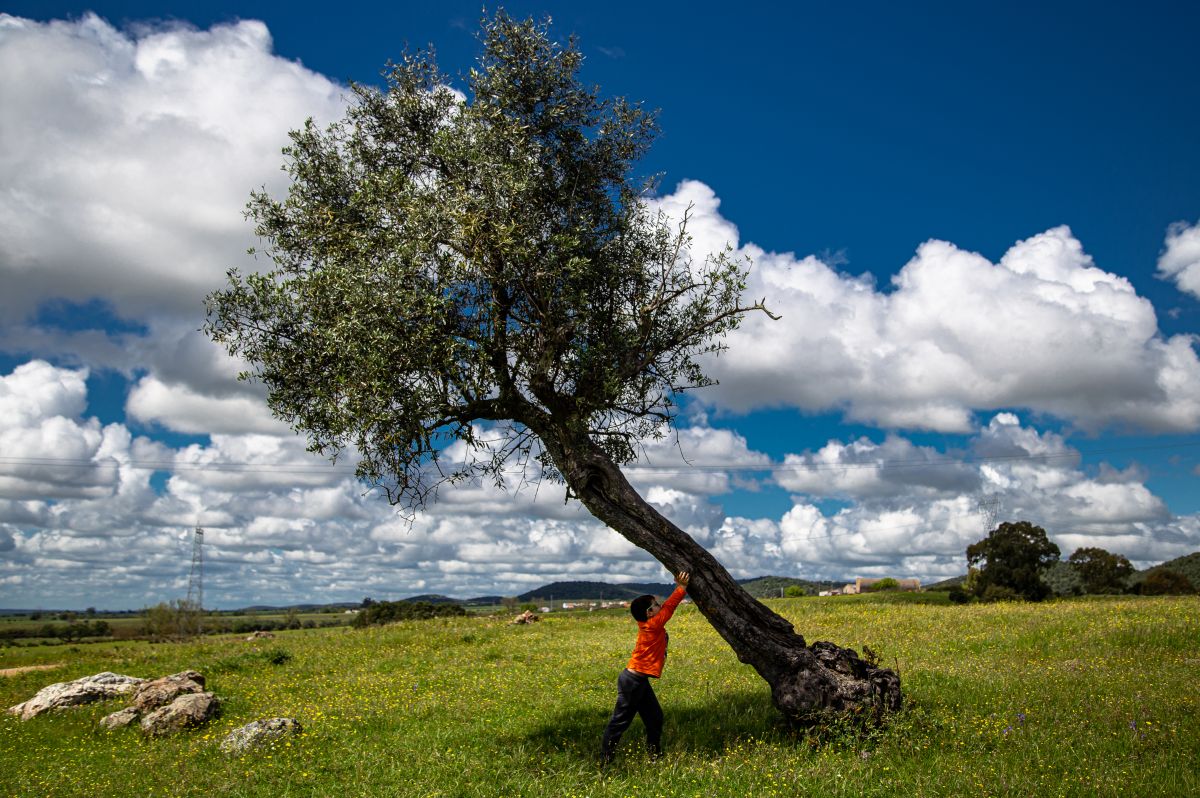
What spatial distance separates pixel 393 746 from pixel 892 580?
8586 cm

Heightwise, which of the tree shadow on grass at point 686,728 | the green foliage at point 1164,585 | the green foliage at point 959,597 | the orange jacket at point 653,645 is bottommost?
the green foliage at point 1164,585

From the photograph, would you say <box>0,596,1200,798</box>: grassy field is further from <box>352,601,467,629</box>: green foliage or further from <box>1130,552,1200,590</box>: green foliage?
<box>1130,552,1200,590</box>: green foliage

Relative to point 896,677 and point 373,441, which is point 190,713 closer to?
point 373,441

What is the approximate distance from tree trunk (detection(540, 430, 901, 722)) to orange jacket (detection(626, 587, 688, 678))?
7.11 ft

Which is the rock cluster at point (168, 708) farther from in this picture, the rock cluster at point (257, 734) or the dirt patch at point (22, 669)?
the dirt patch at point (22, 669)

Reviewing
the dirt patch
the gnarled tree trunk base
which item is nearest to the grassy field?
the gnarled tree trunk base

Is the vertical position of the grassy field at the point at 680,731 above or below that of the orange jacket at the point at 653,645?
below

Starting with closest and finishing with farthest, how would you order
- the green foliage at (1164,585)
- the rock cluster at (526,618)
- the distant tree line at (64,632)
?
the rock cluster at (526,618)
the green foliage at (1164,585)
the distant tree line at (64,632)

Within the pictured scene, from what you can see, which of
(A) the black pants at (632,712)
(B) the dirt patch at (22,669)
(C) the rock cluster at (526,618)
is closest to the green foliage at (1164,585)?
(C) the rock cluster at (526,618)

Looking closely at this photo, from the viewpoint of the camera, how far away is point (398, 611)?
66.4 m

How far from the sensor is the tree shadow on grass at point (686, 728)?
51.2ft

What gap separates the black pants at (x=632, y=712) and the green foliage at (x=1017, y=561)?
5379 centimetres

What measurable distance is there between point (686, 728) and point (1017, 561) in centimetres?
5583

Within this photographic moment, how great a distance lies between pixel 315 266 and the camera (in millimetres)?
19578
